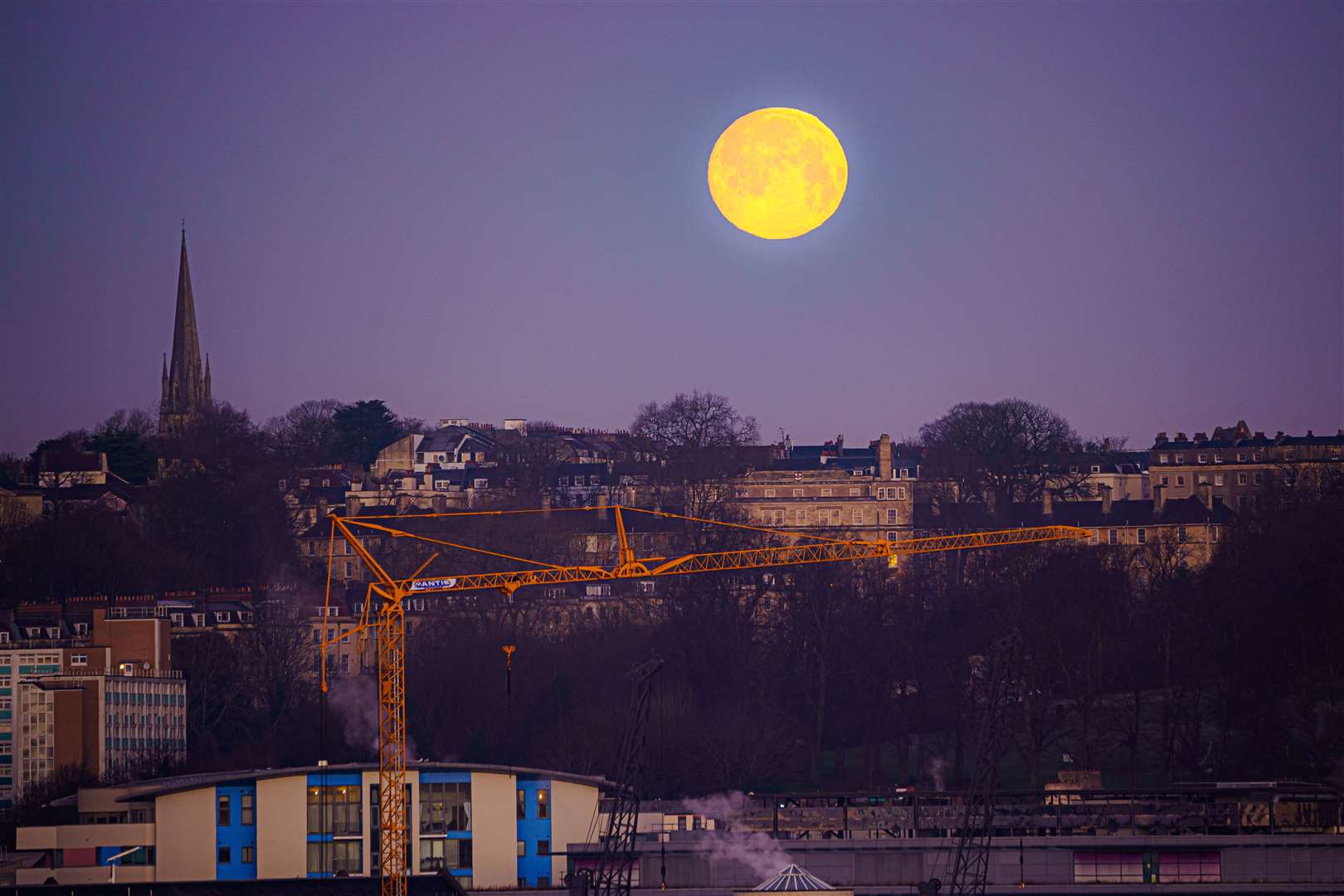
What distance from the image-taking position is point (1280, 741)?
89.1m

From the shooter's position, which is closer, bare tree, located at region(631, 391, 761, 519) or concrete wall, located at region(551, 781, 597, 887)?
concrete wall, located at region(551, 781, 597, 887)

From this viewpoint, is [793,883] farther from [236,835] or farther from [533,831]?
[236,835]

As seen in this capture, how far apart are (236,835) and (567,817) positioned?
9.36 meters

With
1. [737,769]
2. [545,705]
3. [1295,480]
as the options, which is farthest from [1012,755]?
[1295,480]

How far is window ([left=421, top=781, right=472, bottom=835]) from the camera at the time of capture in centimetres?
7906

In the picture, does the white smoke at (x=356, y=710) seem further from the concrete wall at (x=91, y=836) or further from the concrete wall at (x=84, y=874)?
the concrete wall at (x=84, y=874)

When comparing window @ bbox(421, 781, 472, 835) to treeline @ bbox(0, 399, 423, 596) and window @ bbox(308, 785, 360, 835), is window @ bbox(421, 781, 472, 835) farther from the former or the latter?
treeline @ bbox(0, 399, 423, 596)

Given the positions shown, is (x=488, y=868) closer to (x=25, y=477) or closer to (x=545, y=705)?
(x=545, y=705)

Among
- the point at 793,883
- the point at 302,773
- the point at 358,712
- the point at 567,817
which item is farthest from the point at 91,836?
the point at 358,712

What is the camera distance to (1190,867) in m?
71.1

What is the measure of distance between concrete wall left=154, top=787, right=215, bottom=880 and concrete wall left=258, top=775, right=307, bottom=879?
0.69ft

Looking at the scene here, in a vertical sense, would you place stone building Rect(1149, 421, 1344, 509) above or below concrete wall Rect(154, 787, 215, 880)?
above

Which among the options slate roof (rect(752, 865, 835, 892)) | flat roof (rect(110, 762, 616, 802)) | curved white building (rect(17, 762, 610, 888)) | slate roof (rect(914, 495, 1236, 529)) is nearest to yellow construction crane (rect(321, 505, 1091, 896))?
flat roof (rect(110, 762, 616, 802))

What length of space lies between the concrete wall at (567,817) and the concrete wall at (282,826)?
276 inches
